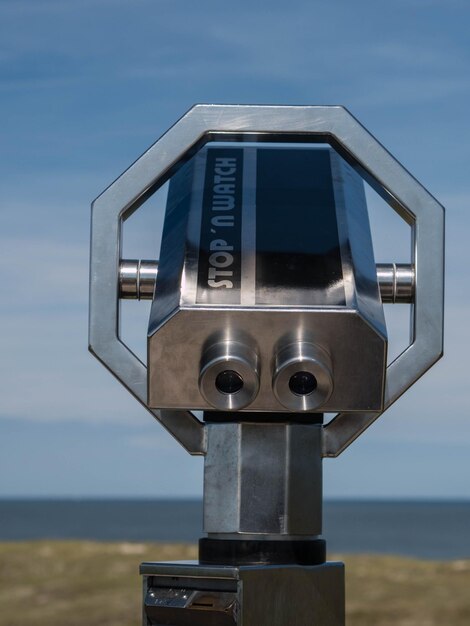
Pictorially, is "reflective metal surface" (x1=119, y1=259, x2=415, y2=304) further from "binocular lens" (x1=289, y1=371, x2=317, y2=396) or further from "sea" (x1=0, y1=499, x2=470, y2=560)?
"sea" (x1=0, y1=499, x2=470, y2=560)

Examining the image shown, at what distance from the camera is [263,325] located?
4.88 feet

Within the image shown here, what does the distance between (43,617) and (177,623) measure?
8279 mm

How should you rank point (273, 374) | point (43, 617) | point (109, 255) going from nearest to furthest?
point (273, 374)
point (109, 255)
point (43, 617)

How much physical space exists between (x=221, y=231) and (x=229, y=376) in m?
0.21

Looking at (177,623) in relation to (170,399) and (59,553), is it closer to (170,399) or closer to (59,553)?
(170,399)

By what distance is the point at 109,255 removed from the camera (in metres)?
1.65

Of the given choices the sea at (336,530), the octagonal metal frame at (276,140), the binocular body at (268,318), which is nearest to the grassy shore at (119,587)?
the octagonal metal frame at (276,140)

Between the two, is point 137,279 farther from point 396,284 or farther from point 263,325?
point 396,284

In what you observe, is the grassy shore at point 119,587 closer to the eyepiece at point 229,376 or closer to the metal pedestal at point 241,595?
the metal pedestal at point 241,595

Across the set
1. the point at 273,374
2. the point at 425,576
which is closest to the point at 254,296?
the point at 273,374

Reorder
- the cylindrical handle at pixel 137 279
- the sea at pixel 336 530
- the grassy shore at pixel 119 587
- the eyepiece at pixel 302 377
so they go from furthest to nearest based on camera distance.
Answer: the sea at pixel 336 530 → the grassy shore at pixel 119 587 → the cylindrical handle at pixel 137 279 → the eyepiece at pixel 302 377

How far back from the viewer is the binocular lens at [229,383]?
151 centimetres

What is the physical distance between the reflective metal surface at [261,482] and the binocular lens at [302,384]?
0.27ft

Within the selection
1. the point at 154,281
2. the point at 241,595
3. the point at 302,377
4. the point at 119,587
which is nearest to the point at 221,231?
the point at 154,281
